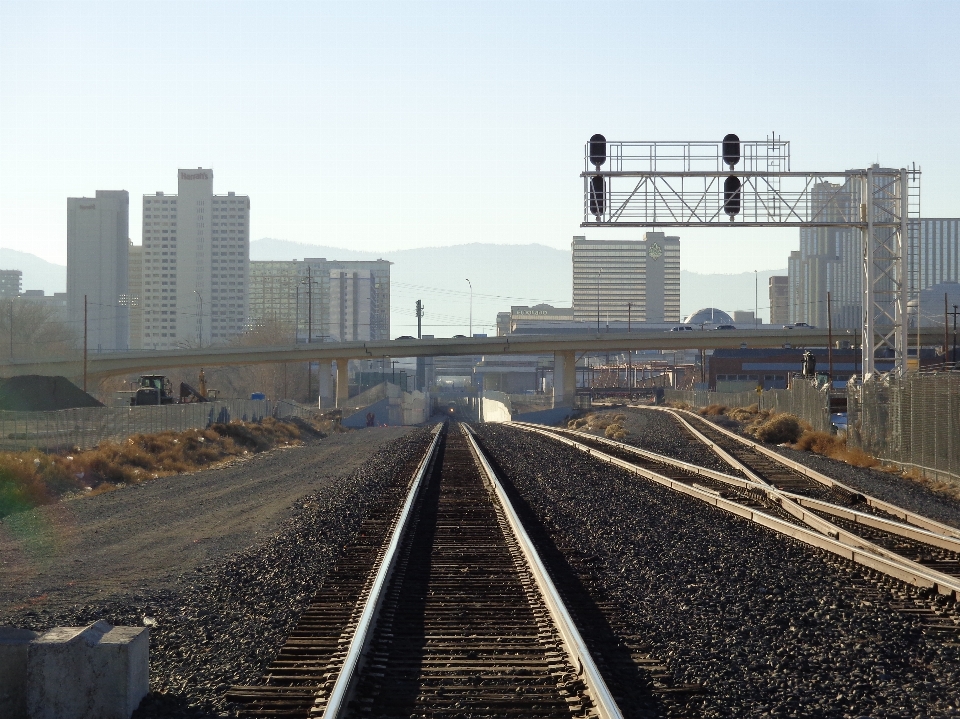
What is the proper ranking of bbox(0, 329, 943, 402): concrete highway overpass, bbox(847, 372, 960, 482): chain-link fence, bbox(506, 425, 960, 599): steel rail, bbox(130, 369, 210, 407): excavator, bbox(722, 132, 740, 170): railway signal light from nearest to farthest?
1. bbox(506, 425, 960, 599): steel rail
2. bbox(847, 372, 960, 482): chain-link fence
3. bbox(722, 132, 740, 170): railway signal light
4. bbox(130, 369, 210, 407): excavator
5. bbox(0, 329, 943, 402): concrete highway overpass

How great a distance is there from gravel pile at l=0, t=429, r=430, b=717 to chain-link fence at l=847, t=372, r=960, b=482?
48.0 feet

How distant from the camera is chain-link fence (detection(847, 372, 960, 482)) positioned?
24.4 m

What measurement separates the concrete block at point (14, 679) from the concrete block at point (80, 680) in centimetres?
7

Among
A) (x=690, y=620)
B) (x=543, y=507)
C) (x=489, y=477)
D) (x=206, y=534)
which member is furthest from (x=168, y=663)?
(x=489, y=477)

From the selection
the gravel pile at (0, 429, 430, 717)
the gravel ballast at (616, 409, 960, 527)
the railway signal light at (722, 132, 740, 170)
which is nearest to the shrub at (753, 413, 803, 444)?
the gravel ballast at (616, 409, 960, 527)

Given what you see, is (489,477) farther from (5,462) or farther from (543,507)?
(5,462)

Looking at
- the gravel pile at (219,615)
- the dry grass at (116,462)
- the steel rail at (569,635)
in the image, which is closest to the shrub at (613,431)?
the dry grass at (116,462)

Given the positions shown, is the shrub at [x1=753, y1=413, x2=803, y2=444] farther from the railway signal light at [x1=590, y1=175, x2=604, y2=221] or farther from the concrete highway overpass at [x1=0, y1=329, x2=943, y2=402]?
the concrete highway overpass at [x1=0, y1=329, x2=943, y2=402]

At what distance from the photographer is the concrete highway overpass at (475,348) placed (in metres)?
97.8

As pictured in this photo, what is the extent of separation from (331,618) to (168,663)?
1.58 meters

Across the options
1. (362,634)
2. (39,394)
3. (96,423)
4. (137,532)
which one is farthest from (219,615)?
(39,394)

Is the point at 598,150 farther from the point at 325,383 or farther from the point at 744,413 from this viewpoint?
the point at 325,383

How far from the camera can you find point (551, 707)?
680cm

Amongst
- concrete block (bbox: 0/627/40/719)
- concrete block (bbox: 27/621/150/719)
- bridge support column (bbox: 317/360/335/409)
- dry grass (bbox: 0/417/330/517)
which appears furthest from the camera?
bridge support column (bbox: 317/360/335/409)
